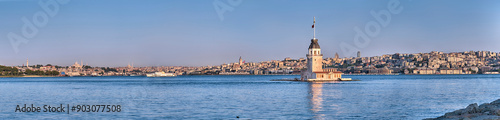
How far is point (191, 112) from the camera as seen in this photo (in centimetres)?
2562

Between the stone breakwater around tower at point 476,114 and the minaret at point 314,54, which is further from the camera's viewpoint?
the minaret at point 314,54

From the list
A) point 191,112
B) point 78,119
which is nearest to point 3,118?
point 78,119

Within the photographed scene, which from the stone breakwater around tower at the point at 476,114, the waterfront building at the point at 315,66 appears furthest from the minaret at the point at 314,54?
the stone breakwater around tower at the point at 476,114

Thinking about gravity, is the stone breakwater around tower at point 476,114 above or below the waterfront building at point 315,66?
below

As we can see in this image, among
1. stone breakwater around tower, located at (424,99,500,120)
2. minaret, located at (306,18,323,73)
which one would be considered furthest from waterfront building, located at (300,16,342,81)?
stone breakwater around tower, located at (424,99,500,120)

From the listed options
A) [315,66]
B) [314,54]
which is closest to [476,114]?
[314,54]

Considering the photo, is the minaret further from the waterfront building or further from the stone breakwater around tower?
the stone breakwater around tower

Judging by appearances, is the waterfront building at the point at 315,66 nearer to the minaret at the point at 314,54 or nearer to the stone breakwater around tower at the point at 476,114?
the minaret at the point at 314,54

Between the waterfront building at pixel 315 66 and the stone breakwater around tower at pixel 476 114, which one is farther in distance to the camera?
the waterfront building at pixel 315 66

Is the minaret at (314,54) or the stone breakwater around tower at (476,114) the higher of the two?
the minaret at (314,54)

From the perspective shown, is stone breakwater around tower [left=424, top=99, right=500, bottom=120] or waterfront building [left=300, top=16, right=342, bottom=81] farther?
waterfront building [left=300, top=16, right=342, bottom=81]

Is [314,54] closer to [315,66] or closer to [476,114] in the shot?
[315,66]

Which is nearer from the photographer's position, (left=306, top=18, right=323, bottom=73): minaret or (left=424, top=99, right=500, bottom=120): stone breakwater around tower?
(left=424, top=99, right=500, bottom=120): stone breakwater around tower

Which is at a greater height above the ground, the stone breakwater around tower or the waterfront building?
the waterfront building
